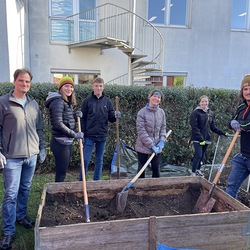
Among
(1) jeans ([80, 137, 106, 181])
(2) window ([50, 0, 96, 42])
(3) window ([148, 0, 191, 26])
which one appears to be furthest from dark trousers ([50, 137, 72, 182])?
(3) window ([148, 0, 191, 26])

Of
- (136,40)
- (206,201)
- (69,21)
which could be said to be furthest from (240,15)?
(206,201)

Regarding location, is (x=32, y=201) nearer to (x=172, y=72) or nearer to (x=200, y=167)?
(x=200, y=167)

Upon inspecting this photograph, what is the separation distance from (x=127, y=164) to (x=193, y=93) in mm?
2135

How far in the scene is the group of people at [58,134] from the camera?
2.58m

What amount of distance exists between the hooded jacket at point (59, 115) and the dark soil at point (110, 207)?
2.46ft

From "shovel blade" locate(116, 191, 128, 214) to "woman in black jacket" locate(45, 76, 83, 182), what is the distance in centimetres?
80

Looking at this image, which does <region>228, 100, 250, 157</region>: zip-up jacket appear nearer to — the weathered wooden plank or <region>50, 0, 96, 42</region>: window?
the weathered wooden plank

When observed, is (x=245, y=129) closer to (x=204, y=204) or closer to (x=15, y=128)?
(x=204, y=204)

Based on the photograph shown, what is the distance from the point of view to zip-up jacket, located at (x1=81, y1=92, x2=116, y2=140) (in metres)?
3.86

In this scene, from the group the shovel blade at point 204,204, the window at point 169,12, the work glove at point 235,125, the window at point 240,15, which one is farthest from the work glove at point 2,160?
the window at point 240,15

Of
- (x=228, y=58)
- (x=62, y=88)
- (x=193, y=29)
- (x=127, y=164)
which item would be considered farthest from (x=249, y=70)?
(x=62, y=88)

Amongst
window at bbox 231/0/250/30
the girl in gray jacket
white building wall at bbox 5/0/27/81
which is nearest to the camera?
the girl in gray jacket

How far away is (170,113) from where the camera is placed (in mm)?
5402

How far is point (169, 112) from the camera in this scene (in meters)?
5.38
